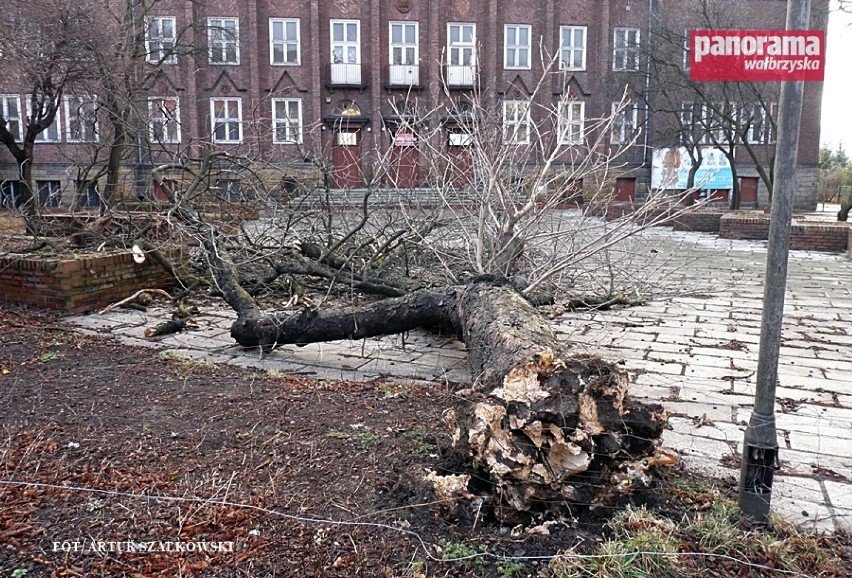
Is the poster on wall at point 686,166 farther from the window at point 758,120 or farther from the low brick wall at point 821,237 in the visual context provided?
the low brick wall at point 821,237

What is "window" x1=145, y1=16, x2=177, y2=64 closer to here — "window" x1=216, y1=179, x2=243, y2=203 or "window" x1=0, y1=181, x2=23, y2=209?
"window" x1=0, y1=181, x2=23, y2=209

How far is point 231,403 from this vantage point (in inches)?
177

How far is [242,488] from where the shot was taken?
316cm

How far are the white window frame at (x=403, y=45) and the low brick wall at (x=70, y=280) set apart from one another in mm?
26434

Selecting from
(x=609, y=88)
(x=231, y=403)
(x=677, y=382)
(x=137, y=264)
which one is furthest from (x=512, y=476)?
Answer: (x=609, y=88)

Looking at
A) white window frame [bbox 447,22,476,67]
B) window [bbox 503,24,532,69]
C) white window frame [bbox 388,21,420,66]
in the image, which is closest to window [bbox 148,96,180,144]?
white window frame [bbox 388,21,420,66]

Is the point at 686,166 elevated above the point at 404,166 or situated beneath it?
elevated above

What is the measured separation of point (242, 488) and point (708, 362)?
4264 millimetres

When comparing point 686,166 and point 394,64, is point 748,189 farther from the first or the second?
point 394,64

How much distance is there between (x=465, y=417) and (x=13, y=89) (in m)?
16.0

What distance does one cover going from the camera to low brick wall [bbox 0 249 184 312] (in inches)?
310

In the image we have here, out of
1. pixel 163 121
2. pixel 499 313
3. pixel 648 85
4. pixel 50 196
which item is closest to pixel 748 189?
pixel 648 85

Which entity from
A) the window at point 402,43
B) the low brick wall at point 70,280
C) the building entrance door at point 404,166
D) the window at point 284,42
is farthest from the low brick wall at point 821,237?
the window at point 284,42

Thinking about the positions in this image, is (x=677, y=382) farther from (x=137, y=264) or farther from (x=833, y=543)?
(x=137, y=264)
